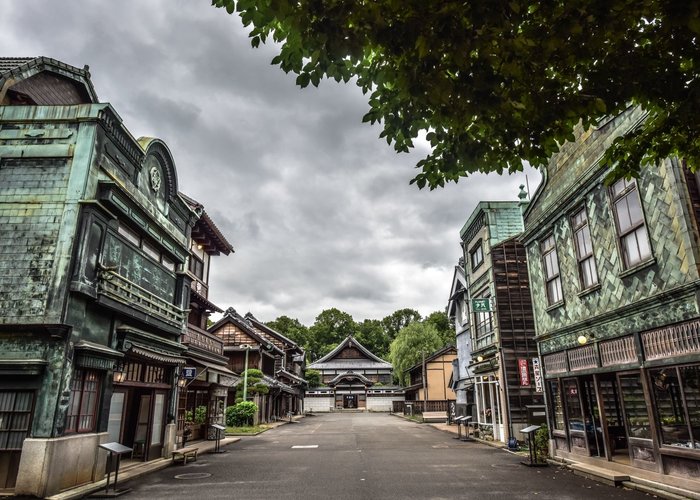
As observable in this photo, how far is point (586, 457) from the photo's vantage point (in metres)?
12.8

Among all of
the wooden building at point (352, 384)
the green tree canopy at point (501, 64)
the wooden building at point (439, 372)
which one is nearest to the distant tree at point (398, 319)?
the wooden building at point (352, 384)

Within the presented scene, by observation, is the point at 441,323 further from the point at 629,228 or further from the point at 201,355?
the point at 629,228

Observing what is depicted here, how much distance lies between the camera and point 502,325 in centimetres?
2147

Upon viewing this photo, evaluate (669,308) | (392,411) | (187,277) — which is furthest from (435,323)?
(669,308)

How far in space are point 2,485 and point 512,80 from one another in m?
12.3

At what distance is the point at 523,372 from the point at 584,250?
28.4 ft

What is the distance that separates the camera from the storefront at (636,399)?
356 inches

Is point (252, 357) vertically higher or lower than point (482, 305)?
lower

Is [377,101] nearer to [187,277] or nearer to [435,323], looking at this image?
[187,277]

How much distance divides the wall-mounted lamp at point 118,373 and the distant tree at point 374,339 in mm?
90144

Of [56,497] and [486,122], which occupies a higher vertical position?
[486,122]

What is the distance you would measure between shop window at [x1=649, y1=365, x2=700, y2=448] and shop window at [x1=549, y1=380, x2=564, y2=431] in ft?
13.1

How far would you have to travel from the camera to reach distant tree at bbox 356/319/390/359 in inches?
4023

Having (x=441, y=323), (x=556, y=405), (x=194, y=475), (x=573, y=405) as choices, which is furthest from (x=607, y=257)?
(x=441, y=323)
